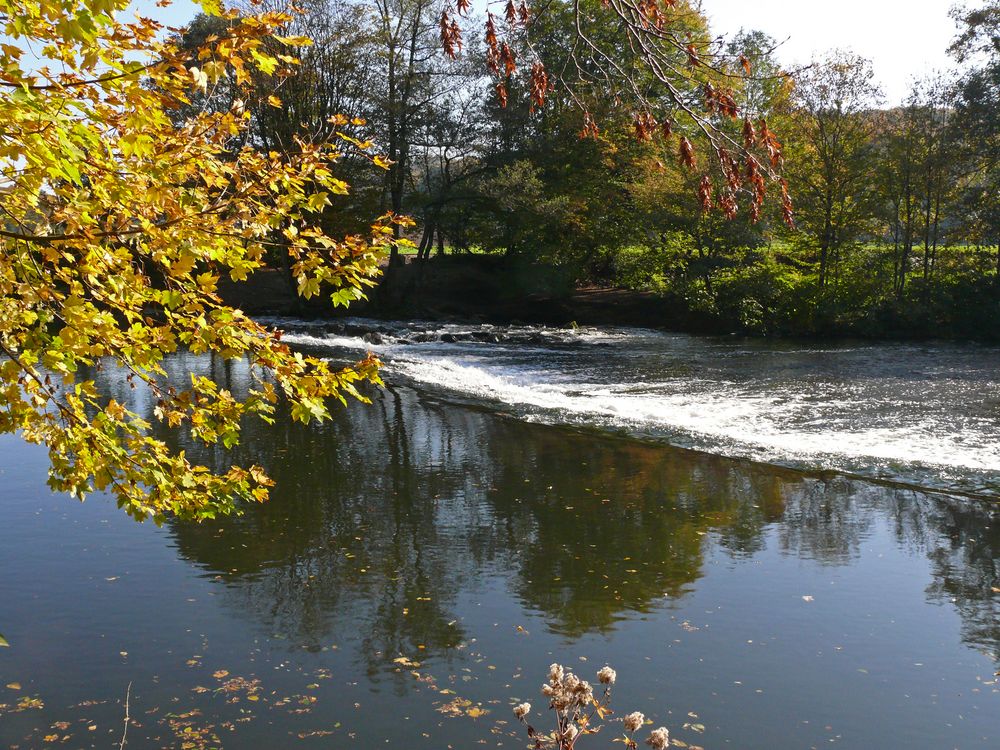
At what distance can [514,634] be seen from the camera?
21.7ft

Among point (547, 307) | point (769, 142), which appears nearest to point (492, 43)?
point (769, 142)

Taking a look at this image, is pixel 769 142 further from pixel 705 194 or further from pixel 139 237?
pixel 139 237

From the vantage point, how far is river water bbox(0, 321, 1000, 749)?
552cm

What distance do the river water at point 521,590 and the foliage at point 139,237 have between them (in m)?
1.54

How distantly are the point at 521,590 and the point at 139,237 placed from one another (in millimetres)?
4448

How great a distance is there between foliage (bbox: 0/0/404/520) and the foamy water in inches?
344

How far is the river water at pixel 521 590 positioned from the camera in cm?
552

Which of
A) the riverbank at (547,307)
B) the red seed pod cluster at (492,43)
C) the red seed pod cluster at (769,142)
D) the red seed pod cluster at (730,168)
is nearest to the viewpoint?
the red seed pod cluster at (769,142)

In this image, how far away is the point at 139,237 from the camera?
13.4 ft

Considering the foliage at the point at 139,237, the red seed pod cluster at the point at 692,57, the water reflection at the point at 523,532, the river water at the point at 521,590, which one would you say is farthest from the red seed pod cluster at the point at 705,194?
the water reflection at the point at 523,532

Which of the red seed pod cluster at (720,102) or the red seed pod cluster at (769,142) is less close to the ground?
the red seed pod cluster at (720,102)

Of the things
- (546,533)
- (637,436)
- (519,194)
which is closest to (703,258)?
(519,194)

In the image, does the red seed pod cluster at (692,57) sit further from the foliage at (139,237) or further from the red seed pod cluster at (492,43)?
the foliage at (139,237)

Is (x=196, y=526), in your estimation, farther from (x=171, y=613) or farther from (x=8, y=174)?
(x=8, y=174)
